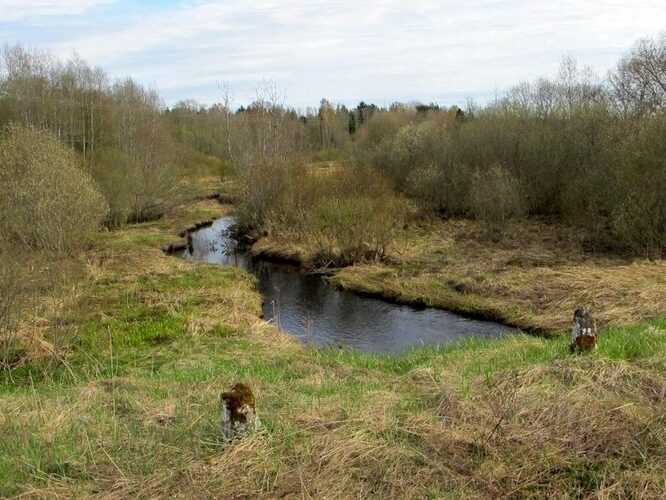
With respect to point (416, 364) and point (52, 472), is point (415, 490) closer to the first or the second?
point (52, 472)

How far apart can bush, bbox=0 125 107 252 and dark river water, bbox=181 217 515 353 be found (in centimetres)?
602

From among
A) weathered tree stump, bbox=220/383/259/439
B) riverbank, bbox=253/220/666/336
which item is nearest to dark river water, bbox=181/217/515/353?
riverbank, bbox=253/220/666/336

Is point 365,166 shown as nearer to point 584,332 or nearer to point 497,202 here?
point 497,202

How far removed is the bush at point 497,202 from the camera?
27406 millimetres

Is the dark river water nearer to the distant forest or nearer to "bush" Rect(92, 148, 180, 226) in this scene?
the distant forest

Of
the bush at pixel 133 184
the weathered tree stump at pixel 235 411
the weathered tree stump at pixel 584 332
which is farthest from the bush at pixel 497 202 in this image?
the weathered tree stump at pixel 235 411

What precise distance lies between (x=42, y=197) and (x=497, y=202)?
19.6 metres

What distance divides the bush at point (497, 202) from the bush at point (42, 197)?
54.7ft

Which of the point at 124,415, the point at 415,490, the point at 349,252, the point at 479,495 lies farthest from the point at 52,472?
the point at 349,252

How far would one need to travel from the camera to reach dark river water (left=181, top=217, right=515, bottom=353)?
15.8 meters

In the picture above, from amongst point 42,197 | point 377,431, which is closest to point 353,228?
point 42,197

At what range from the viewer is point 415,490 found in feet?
13.3

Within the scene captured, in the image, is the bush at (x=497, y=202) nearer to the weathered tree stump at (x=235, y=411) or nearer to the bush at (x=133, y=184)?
the bush at (x=133, y=184)

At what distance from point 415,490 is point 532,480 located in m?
0.83
